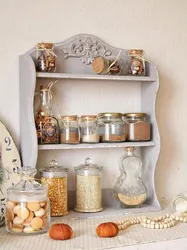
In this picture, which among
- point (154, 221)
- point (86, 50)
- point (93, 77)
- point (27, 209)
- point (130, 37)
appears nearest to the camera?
point (27, 209)

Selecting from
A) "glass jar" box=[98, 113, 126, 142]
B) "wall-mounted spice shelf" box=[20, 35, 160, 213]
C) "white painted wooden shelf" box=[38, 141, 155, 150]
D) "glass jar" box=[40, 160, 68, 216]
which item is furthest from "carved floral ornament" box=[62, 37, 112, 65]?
"glass jar" box=[40, 160, 68, 216]

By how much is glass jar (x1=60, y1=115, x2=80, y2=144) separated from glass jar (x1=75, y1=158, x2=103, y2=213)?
5.3 inches

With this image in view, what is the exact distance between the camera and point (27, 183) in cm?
159

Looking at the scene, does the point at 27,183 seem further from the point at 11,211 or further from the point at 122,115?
the point at 122,115

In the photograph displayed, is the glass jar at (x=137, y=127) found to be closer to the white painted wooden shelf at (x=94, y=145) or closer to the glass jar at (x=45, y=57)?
the white painted wooden shelf at (x=94, y=145)

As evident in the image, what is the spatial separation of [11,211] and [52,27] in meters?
0.80

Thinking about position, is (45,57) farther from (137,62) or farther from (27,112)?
(137,62)

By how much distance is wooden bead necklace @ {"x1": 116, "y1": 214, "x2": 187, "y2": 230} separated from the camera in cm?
163

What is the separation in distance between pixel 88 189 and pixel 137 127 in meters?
0.33

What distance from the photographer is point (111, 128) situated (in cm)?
183

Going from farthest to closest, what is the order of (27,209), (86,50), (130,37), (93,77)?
(130,37), (86,50), (93,77), (27,209)

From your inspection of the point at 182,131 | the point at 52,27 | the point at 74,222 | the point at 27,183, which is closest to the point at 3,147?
the point at 27,183

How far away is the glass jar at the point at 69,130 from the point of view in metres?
1.77

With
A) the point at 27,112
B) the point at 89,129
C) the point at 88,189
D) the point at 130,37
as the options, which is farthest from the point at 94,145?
the point at 130,37
